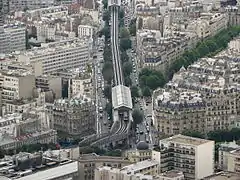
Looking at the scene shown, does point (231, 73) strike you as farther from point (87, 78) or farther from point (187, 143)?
point (187, 143)

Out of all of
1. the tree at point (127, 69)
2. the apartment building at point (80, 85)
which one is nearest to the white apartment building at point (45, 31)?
the tree at point (127, 69)

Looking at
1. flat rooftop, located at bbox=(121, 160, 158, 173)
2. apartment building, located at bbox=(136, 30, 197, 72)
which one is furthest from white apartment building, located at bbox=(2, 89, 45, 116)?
flat rooftop, located at bbox=(121, 160, 158, 173)

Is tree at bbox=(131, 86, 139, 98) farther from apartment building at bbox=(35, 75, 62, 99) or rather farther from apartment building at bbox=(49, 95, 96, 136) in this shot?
apartment building at bbox=(49, 95, 96, 136)

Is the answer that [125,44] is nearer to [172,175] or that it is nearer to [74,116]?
[74,116]

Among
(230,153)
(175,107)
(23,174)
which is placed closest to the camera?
(23,174)

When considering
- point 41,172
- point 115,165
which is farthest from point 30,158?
point 115,165

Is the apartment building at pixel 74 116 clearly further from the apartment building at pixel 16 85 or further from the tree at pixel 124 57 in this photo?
the tree at pixel 124 57
